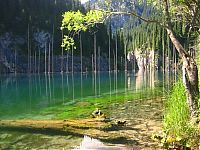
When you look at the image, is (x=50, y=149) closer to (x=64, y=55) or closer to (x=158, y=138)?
(x=158, y=138)

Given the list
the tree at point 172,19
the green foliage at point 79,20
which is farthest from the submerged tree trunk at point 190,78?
the green foliage at point 79,20

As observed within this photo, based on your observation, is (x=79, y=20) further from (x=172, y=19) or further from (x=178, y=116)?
(x=178, y=116)

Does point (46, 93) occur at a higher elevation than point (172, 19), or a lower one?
lower


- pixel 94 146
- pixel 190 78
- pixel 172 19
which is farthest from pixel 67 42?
pixel 94 146

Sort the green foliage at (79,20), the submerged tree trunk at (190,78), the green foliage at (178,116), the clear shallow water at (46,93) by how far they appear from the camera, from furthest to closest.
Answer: the clear shallow water at (46,93) → the green foliage at (178,116) → the submerged tree trunk at (190,78) → the green foliage at (79,20)

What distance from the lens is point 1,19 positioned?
17700 cm

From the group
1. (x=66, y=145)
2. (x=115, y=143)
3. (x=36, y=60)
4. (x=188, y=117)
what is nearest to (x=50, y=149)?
(x=66, y=145)

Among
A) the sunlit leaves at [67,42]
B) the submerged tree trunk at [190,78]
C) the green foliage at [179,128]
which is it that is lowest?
the green foliage at [179,128]

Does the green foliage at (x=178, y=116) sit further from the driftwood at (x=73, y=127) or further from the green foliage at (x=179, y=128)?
the driftwood at (x=73, y=127)

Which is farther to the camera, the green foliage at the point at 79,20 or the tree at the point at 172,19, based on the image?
the tree at the point at 172,19

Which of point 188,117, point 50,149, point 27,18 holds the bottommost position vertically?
point 50,149

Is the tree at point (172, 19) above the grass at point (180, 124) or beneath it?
above

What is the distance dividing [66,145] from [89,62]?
178 metres

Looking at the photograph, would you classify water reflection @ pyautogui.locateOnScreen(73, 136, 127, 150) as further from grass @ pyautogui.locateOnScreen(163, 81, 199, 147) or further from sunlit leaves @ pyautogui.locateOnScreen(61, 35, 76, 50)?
sunlit leaves @ pyautogui.locateOnScreen(61, 35, 76, 50)
